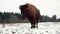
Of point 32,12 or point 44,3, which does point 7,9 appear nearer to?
point 32,12

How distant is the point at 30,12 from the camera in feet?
21.8

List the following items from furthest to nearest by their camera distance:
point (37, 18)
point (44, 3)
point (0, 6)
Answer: point (37, 18)
point (44, 3)
point (0, 6)

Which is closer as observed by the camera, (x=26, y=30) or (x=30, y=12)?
(x=26, y=30)

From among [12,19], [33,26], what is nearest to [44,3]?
[33,26]

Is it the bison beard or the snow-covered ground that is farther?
the bison beard

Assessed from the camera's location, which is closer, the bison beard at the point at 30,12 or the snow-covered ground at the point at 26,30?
the snow-covered ground at the point at 26,30

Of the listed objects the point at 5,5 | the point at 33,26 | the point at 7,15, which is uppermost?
the point at 5,5

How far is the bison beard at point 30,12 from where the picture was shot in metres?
6.58

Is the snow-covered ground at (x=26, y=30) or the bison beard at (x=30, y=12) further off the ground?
the bison beard at (x=30, y=12)

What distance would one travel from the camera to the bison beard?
6.58m

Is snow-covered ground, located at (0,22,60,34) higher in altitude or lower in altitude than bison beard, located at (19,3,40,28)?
lower

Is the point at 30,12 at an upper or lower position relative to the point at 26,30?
upper

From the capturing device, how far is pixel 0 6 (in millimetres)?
5953

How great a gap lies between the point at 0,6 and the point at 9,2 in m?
0.42
